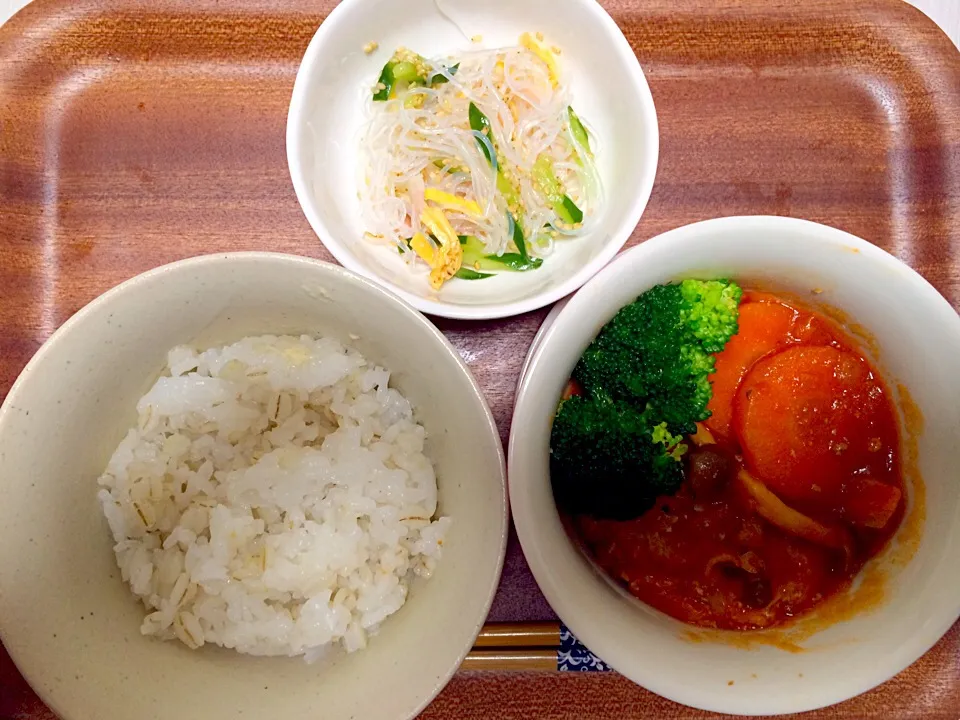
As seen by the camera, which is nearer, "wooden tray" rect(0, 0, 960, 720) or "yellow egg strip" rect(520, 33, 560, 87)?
"wooden tray" rect(0, 0, 960, 720)

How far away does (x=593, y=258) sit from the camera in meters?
1.58

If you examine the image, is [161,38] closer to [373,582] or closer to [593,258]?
[593,258]

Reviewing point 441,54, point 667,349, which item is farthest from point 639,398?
point 441,54

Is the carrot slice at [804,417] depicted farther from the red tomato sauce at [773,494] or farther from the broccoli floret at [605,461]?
the broccoli floret at [605,461]

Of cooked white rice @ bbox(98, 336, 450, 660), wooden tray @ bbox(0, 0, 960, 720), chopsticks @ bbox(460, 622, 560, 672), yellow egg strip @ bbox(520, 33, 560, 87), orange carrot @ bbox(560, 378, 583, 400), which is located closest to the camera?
cooked white rice @ bbox(98, 336, 450, 660)

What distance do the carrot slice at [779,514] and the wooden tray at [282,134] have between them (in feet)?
1.75

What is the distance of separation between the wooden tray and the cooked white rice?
0.35 m

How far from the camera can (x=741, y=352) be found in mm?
1543

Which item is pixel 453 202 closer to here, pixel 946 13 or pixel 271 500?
pixel 271 500

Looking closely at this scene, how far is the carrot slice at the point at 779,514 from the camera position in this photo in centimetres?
152

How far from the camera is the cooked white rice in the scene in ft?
4.59

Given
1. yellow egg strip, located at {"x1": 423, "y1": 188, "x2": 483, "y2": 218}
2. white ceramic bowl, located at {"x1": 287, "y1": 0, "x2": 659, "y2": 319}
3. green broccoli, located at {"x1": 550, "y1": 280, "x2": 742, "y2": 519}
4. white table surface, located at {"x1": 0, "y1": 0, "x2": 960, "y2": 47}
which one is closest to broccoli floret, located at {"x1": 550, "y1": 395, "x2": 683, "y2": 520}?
green broccoli, located at {"x1": 550, "y1": 280, "x2": 742, "y2": 519}

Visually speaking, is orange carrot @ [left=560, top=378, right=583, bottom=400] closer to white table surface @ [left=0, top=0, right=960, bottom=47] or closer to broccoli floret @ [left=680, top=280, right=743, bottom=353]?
broccoli floret @ [left=680, top=280, right=743, bottom=353]

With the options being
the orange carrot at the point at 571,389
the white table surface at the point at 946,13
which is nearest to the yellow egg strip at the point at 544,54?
the orange carrot at the point at 571,389
